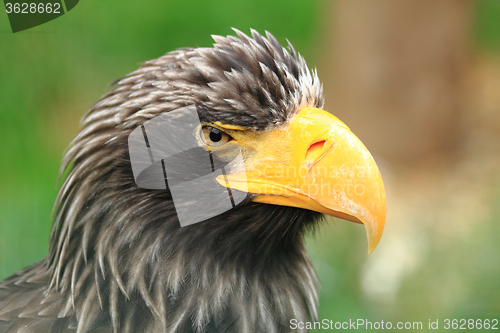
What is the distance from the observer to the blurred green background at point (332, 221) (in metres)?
3.05

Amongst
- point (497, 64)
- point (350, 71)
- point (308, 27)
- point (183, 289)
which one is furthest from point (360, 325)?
point (497, 64)

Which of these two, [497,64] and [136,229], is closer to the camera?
[136,229]

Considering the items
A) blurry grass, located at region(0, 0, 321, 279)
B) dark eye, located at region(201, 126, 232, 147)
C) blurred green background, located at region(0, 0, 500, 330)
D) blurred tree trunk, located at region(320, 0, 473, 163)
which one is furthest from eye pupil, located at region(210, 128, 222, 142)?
blurred tree trunk, located at region(320, 0, 473, 163)

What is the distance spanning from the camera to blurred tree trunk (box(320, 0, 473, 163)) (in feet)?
16.4

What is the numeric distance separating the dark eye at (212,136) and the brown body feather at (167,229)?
4 centimetres

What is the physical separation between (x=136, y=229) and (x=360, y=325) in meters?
2.15

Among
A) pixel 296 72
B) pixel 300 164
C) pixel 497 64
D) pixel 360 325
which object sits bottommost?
pixel 360 325

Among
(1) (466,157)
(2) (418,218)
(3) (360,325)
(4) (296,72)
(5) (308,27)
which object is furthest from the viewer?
(5) (308,27)

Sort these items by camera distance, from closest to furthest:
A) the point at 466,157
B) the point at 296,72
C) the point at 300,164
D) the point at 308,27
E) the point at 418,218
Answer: the point at 300,164 → the point at 296,72 → the point at 418,218 → the point at 466,157 → the point at 308,27

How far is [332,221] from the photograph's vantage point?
12.8 ft

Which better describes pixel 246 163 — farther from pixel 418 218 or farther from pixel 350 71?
pixel 350 71

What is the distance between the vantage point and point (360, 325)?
318 centimetres

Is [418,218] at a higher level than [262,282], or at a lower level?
lower

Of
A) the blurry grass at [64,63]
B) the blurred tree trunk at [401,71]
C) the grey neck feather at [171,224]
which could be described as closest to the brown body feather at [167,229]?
the grey neck feather at [171,224]
